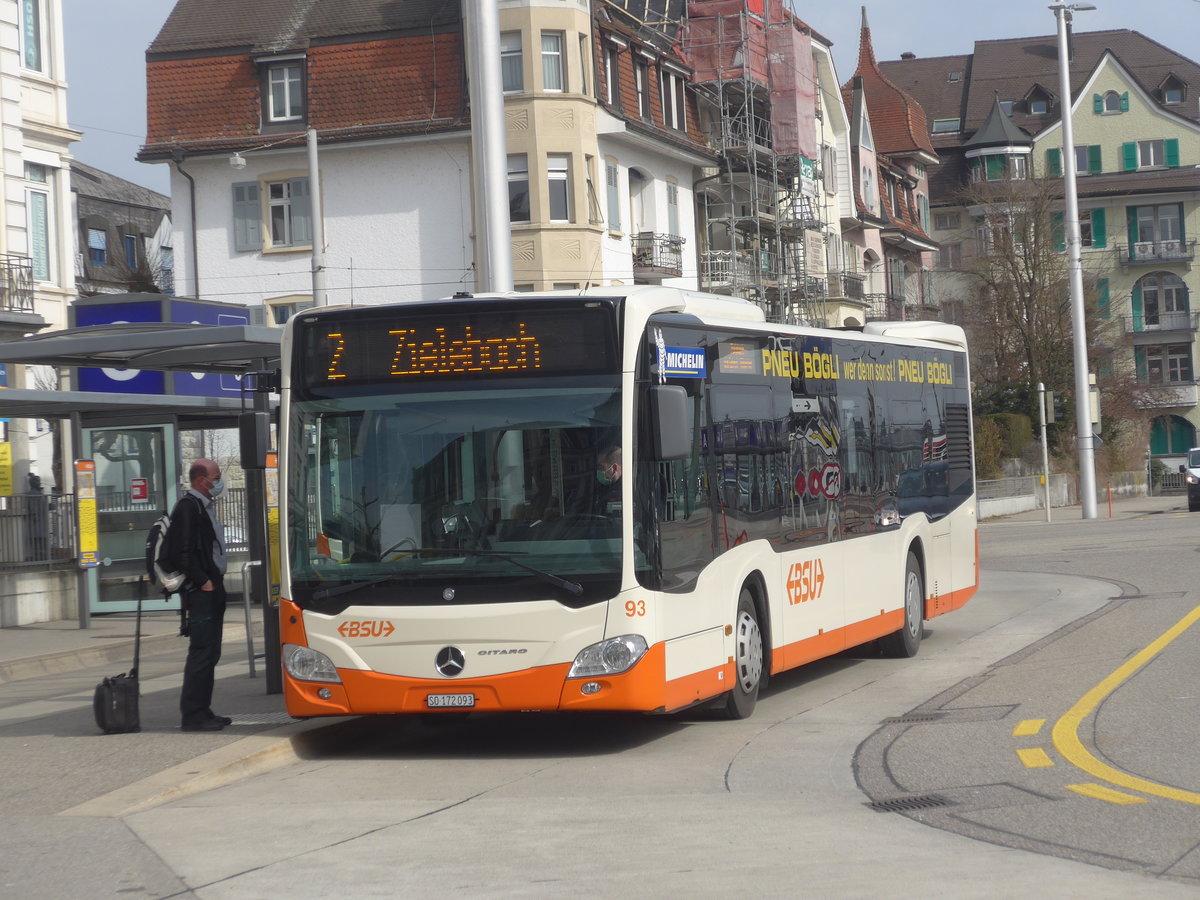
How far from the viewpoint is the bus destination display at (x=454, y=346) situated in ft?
35.0

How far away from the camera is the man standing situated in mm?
11500

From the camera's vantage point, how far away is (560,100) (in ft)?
142

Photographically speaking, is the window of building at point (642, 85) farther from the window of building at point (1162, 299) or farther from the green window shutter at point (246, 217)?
the window of building at point (1162, 299)

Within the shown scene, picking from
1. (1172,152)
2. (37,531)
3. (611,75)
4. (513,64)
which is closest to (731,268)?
(611,75)

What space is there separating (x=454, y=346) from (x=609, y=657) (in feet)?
6.94

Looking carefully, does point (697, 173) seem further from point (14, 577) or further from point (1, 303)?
point (14, 577)

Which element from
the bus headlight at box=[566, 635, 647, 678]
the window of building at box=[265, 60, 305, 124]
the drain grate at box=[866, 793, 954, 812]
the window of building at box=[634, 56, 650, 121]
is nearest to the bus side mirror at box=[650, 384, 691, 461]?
the bus headlight at box=[566, 635, 647, 678]

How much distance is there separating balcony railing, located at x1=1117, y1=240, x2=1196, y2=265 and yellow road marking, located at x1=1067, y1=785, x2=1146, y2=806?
8198cm

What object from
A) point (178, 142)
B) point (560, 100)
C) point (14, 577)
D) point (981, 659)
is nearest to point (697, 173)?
point (560, 100)

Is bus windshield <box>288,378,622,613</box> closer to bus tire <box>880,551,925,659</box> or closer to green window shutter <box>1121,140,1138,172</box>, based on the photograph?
bus tire <box>880,551,925,659</box>

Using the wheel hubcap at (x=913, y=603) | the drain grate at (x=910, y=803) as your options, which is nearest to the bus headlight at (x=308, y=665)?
the drain grate at (x=910, y=803)

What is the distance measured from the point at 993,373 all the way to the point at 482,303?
56.4 metres

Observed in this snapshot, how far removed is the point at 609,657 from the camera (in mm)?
10344

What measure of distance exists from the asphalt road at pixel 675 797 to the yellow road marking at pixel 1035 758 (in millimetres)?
21
